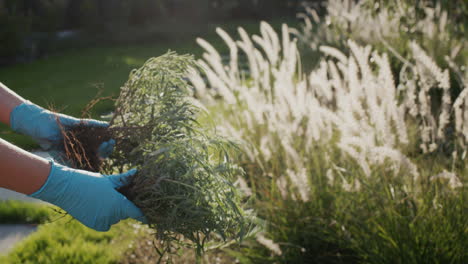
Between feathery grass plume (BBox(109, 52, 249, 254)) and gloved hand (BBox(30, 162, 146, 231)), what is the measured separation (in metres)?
0.05

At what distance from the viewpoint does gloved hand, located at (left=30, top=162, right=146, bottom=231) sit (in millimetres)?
1549

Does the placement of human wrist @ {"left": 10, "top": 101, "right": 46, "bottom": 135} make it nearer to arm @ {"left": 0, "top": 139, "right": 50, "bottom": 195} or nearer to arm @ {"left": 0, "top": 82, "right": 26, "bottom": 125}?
arm @ {"left": 0, "top": 82, "right": 26, "bottom": 125}

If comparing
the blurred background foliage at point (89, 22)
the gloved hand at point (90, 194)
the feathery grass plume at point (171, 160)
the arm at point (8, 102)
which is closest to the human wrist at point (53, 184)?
the gloved hand at point (90, 194)

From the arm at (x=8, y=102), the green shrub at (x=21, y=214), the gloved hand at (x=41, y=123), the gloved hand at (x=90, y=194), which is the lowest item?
the green shrub at (x=21, y=214)

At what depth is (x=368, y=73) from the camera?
8.06 ft

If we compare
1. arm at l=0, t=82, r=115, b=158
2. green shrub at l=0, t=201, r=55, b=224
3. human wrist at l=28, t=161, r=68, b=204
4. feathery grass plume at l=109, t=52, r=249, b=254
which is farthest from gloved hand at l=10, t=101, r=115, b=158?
green shrub at l=0, t=201, r=55, b=224

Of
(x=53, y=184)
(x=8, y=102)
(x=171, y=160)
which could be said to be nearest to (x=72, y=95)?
(x=8, y=102)

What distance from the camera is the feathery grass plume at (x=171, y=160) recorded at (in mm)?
1536

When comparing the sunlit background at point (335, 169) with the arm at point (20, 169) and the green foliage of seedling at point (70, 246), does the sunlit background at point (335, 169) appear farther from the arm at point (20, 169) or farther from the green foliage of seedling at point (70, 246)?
the arm at point (20, 169)

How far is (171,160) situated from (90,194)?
11.9 inches

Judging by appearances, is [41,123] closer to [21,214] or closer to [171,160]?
[171,160]

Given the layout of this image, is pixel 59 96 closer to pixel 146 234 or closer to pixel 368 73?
pixel 146 234

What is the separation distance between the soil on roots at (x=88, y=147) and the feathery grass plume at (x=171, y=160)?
0.06 meters

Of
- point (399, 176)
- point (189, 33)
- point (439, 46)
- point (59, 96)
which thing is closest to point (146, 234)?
point (399, 176)
